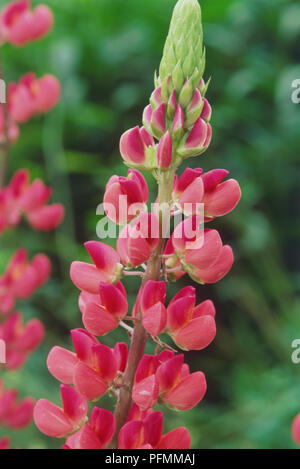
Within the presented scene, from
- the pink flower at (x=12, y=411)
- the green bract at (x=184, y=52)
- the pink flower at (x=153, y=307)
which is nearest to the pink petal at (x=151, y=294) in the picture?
the pink flower at (x=153, y=307)

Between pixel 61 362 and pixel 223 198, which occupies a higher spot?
pixel 223 198

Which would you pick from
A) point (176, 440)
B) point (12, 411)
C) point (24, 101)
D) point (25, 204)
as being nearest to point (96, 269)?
point (176, 440)

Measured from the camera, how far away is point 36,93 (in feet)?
2.86

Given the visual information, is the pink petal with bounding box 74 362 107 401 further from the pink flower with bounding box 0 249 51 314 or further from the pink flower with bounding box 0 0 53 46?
the pink flower with bounding box 0 0 53 46

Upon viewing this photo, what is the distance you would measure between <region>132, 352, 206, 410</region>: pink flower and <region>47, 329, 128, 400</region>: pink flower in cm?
2

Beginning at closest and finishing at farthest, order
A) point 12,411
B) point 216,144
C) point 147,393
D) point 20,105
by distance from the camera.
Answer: point 147,393 → point 12,411 → point 20,105 → point 216,144

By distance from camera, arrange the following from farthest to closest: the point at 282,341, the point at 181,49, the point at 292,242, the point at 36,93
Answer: the point at 292,242 → the point at 282,341 → the point at 36,93 → the point at 181,49

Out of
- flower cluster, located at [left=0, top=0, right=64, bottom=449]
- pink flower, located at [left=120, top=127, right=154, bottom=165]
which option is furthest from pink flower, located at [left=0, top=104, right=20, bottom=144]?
pink flower, located at [left=120, top=127, right=154, bottom=165]

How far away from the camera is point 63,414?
34 cm

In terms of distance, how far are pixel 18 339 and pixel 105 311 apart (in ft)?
1.33

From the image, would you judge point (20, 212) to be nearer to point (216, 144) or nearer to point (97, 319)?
point (97, 319)

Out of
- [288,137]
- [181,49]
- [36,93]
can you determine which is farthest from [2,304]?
[288,137]

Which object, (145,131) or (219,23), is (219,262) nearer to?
(145,131)

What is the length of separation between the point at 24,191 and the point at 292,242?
964mm
